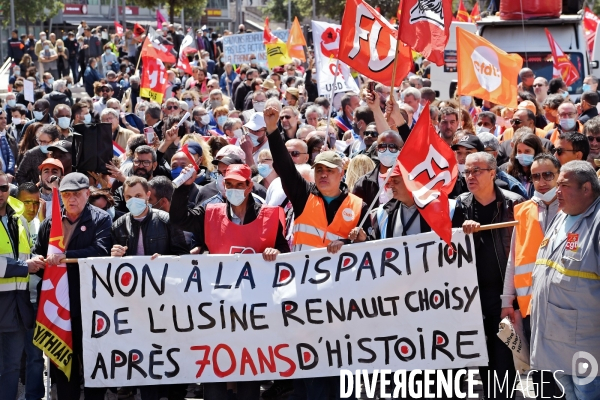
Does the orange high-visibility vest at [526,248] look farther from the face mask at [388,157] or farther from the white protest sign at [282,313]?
the face mask at [388,157]

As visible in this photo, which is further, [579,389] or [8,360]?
[8,360]

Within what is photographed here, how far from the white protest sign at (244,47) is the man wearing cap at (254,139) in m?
11.9

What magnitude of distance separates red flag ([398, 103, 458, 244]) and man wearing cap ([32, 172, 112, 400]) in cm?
218

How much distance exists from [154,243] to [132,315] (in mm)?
510

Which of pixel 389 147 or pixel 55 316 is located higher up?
pixel 389 147

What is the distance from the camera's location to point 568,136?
25.7 ft

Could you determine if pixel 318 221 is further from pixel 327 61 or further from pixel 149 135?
pixel 327 61

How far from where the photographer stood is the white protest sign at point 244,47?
22.0 metres

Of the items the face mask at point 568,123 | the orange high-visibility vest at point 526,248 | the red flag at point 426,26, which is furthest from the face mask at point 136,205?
the face mask at point 568,123

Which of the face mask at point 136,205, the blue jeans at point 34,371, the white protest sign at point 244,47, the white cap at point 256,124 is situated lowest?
the blue jeans at point 34,371

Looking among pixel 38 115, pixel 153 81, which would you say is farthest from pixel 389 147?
pixel 153 81

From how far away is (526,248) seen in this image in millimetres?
6391

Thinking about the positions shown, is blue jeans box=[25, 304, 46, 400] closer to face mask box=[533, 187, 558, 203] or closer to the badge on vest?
face mask box=[533, 187, 558, 203]

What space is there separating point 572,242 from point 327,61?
27.7 feet
